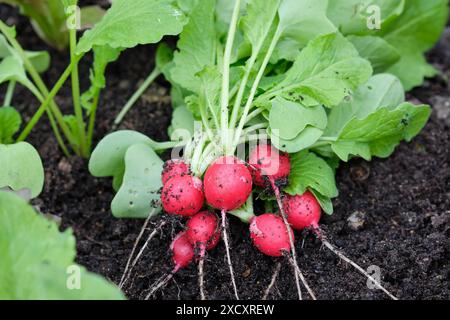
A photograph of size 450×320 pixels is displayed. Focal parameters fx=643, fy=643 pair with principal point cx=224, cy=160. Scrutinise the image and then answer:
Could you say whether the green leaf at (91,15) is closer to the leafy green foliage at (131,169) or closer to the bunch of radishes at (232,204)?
the leafy green foliage at (131,169)

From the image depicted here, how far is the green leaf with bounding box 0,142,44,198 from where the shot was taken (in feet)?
6.66

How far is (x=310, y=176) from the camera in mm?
2090

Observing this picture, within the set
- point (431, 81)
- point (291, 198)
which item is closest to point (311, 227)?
point (291, 198)

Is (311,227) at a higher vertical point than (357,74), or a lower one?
lower

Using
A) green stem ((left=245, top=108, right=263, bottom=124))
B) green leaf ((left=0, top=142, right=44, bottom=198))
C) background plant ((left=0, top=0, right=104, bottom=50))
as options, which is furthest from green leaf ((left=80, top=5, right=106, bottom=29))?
green stem ((left=245, top=108, right=263, bottom=124))

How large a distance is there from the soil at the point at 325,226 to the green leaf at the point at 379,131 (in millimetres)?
178

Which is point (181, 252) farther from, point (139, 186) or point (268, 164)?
point (268, 164)

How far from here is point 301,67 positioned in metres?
2.17

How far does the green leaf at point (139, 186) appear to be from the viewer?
2133 mm

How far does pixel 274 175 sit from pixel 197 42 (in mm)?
580

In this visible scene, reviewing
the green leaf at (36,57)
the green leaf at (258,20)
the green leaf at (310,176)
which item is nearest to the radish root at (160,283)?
the green leaf at (310,176)

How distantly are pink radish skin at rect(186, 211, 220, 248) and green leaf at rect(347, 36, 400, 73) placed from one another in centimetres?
89
